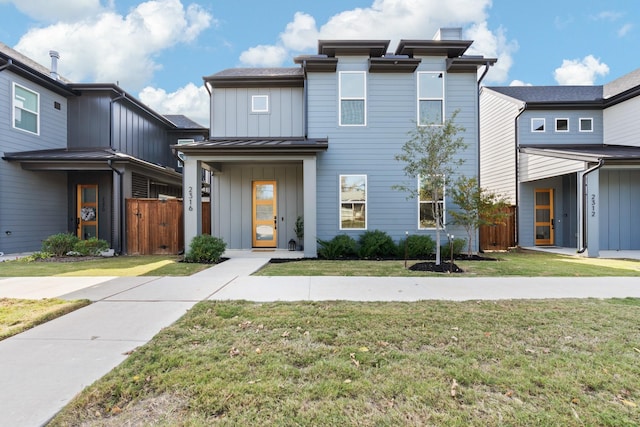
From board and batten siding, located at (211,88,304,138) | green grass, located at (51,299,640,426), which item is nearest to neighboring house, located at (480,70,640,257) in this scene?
board and batten siding, located at (211,88,304,138)

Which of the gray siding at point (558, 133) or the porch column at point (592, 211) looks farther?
→ the gray siding at point (558, 133)

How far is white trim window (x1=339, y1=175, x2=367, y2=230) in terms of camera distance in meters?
9.92

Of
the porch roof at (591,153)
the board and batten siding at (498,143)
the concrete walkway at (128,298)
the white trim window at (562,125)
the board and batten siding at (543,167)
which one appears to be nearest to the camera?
the concrete walkway at (128,298)

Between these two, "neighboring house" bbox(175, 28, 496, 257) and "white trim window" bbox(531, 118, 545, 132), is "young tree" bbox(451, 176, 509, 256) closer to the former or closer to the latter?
"neighboring house" bbox(175, 28, 496, 257)

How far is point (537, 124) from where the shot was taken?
12867mm

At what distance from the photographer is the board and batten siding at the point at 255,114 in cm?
1068

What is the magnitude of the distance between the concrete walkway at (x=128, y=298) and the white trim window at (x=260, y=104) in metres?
5.64

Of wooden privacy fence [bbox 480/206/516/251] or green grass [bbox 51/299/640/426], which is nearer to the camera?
green grass [bbox 51/299/640/426]

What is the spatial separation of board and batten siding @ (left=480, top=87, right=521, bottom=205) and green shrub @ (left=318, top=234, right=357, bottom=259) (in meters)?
8.17

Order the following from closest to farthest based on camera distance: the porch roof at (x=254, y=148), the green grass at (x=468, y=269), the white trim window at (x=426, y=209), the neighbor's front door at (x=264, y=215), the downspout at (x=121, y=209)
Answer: the green grass at (x=468, y=269) → the porch roof at (x=254, y=148) → the white trim window at (x=426, y=209) → the downspout at (x=121, y=209) → the neighbor's front door at (x=264, y=215)

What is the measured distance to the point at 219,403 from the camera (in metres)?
Answer: 2.08

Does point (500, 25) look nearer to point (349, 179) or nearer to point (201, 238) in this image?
point (349, 179)

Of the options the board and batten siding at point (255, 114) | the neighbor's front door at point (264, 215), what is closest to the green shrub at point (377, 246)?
the neighbor's front door at point (264, 215)

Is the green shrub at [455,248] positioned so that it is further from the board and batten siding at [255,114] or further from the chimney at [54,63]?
the chimney at [54,63]
